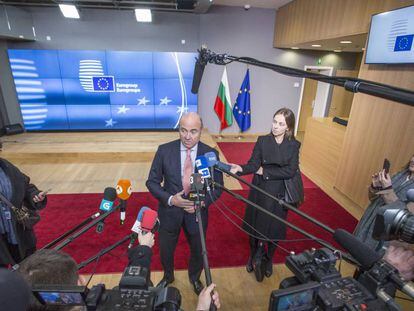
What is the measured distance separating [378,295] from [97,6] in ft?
21.3

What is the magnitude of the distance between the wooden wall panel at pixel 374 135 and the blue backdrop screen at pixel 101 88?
3595 millimetres

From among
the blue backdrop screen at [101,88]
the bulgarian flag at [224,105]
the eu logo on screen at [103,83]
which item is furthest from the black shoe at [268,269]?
the eu logo on screen at [103,83]

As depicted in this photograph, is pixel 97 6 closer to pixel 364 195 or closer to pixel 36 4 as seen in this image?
pixel 36 4

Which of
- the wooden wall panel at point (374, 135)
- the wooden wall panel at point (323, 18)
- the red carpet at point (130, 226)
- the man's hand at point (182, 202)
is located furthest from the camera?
the wooden wall panel at point (323, 18)

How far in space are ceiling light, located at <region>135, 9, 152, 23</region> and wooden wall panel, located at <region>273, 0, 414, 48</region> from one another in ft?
10.4

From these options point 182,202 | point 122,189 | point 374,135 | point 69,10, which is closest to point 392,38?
point 374,135

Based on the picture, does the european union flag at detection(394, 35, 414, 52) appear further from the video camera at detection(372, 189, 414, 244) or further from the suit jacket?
the video camera at detection(372, 189, 414, 244)

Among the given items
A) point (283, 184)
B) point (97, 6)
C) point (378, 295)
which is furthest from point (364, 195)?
point (97, 6)

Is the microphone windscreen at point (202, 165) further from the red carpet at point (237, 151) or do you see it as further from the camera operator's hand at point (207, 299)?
the red carpet at point (237, 151)

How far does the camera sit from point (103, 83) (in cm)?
567

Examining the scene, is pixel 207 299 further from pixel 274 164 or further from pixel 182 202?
pixel 274 164

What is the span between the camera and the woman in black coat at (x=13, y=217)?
5.16 ft

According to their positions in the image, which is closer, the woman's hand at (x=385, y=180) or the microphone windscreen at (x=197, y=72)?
the microphone windscreen at (x=197, y=72)

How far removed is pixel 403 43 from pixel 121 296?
3.46 meters
